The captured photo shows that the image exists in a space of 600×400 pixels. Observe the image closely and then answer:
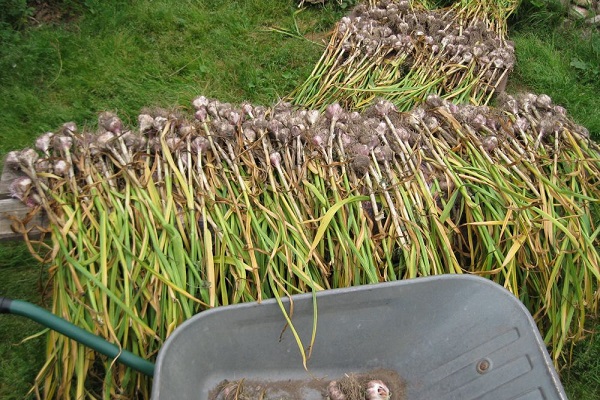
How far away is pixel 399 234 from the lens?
1.83 m

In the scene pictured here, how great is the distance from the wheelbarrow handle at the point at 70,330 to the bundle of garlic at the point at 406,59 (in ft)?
6.07

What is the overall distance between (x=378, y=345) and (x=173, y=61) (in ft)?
8.00

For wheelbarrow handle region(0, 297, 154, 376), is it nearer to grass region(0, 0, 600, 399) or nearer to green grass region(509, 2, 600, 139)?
grass region(0, 0, 600, 399)

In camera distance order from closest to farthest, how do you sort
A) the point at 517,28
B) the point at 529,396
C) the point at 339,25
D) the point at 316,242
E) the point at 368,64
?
the point at 529,396 < the point at 316,242 < the point at 368,64 < the point at 339,25 < the point at 517,28

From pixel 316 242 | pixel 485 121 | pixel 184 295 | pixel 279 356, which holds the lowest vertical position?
pixel 279 356

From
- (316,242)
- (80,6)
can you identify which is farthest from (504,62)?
(80,6)

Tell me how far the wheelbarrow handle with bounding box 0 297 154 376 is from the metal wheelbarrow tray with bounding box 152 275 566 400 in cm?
14

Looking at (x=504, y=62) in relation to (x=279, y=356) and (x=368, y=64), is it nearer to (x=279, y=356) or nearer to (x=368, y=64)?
(x=368, y=64)

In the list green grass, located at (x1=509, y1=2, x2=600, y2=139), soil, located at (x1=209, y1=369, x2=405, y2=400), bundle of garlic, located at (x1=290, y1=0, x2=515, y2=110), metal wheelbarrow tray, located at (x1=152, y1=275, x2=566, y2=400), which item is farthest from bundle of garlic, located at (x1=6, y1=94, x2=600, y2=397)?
green grass, located at (x1=509, y1=2, x2=600, y2=139)

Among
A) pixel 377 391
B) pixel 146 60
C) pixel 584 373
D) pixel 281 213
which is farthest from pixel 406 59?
pixel 377 391

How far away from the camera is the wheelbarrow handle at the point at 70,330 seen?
1.34 meters

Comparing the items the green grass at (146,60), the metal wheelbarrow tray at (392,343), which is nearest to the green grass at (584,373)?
the metal wheelbarrow tray at (392,343)

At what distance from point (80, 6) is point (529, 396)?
3.59 m

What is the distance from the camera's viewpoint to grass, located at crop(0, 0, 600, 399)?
298 cm
